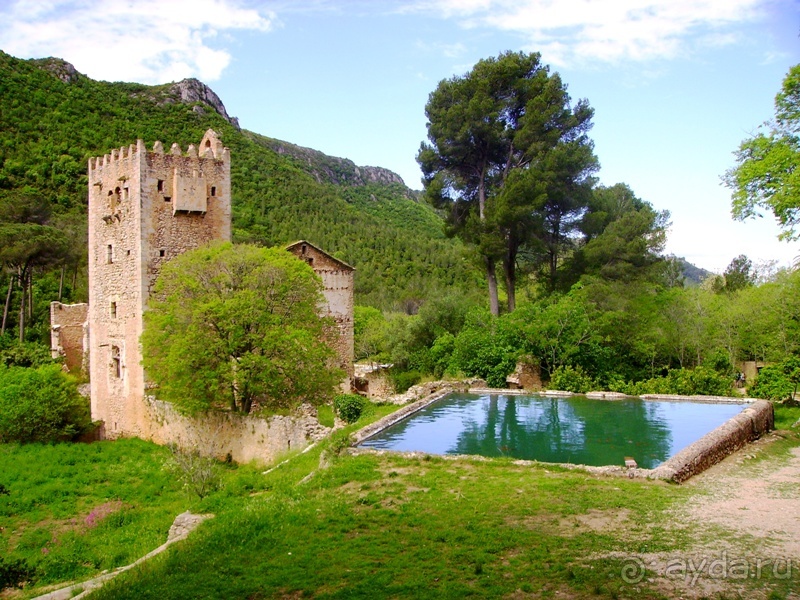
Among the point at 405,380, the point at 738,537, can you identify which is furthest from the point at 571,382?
the point at 738,537

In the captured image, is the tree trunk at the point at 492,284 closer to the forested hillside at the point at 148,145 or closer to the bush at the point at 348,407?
the forested hillside at the point at 148,145

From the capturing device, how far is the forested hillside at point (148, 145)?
4022cm

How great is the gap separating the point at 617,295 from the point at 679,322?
11.3 feet

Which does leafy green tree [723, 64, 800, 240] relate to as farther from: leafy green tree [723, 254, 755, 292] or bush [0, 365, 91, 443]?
leafy green tree [723, 254, 755, 292]

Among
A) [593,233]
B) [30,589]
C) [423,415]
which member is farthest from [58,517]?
[593,233]

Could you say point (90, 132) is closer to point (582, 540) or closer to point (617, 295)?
point (617, 295)

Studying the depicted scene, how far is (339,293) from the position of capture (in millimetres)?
28188

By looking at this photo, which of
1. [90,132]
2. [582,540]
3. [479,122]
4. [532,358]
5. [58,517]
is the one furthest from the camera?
[90,132]

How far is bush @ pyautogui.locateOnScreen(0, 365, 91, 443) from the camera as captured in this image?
18594 mm

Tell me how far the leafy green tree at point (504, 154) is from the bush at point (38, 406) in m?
15.4

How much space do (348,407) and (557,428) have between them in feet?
18.3

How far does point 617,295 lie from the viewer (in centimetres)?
2661

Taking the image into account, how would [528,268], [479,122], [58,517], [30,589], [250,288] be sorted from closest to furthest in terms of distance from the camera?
[30,589]
[58,517]
[250,288]
[479,122]
[528,268]

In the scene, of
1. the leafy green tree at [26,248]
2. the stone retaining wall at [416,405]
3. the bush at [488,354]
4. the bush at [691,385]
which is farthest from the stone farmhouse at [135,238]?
the bush at [691,385]
